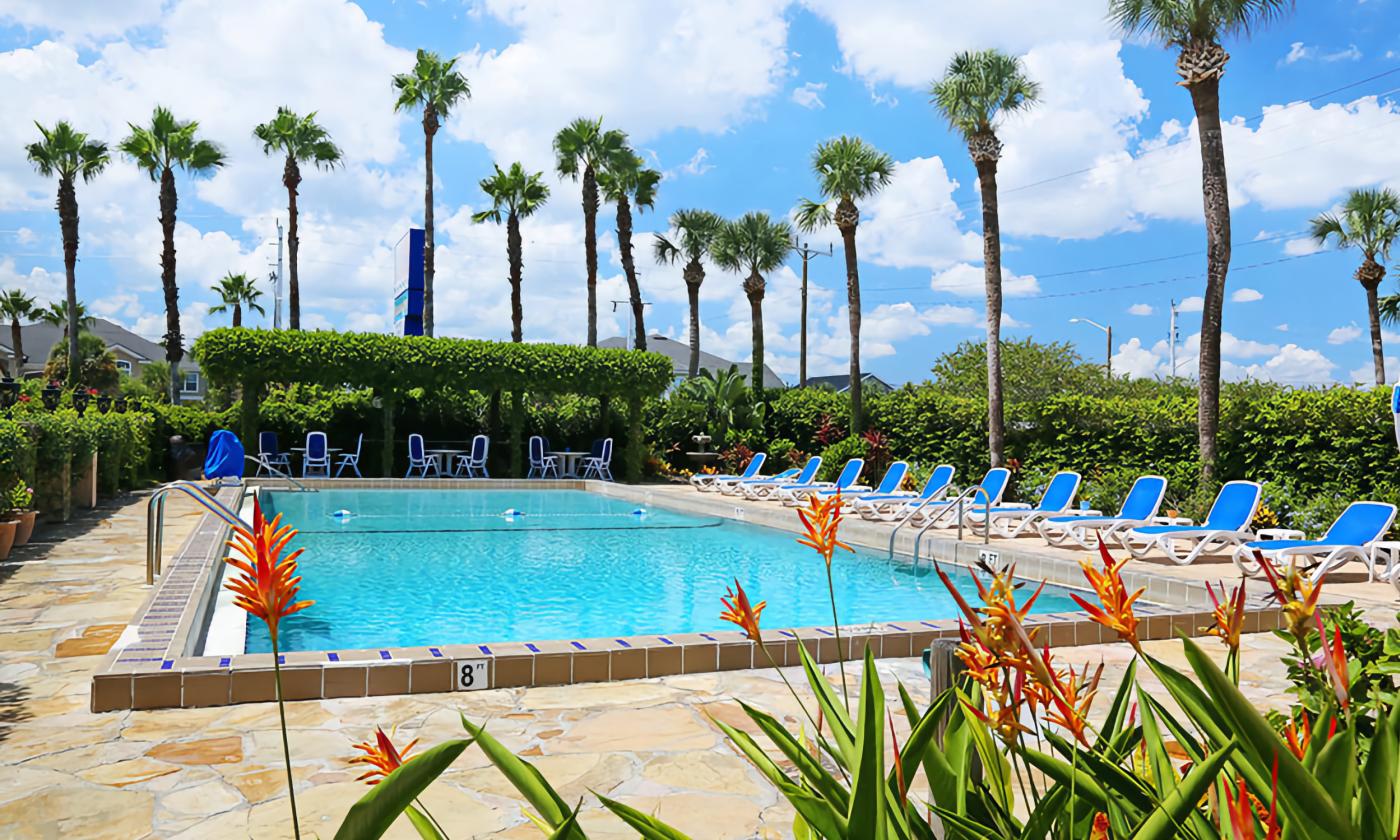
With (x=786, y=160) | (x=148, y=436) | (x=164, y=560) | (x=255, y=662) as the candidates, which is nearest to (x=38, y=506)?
(x=164, y=560)

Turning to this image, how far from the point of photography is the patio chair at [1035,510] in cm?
1210

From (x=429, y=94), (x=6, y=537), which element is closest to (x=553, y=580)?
(x=6, y=537)

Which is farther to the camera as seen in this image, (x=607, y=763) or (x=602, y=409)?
(x=602, y=409)

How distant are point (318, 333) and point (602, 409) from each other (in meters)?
7.23

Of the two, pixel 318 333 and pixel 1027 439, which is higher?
pixel 318 333

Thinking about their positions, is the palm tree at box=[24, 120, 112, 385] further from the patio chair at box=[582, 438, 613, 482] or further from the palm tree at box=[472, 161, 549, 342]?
the patio chair at box=[582, 438, 613, 482]

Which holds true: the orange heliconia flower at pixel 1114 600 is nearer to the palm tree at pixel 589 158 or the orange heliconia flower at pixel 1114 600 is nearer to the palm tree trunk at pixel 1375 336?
the palm tree at pixel 589 158

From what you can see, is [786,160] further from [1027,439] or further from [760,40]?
[760,40]

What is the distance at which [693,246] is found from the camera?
1334 inches

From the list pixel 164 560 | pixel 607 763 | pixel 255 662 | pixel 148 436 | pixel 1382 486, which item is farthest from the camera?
pixel 148 436

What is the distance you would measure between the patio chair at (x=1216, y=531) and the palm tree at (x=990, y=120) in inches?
281

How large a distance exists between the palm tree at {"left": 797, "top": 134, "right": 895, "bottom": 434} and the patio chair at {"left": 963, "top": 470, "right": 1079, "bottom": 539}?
10.1 meters

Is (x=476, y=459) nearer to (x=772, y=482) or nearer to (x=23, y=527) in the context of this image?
(x=772, y=482)

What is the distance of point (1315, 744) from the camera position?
1.25m
